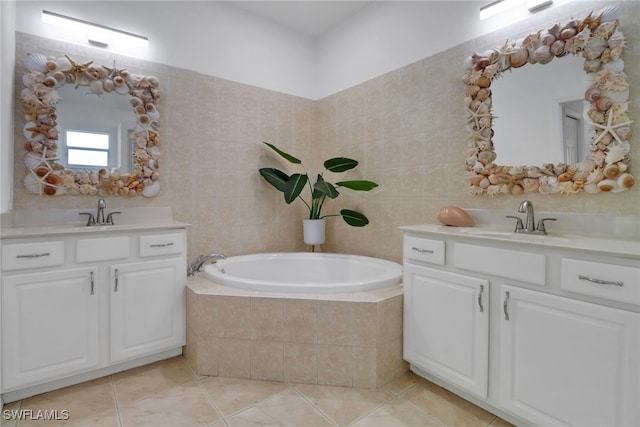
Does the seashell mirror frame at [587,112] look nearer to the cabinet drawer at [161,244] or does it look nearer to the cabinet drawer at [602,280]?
the cabinet drawer at [602,280]

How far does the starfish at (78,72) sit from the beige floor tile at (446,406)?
2804 mm

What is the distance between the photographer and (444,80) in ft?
7.34

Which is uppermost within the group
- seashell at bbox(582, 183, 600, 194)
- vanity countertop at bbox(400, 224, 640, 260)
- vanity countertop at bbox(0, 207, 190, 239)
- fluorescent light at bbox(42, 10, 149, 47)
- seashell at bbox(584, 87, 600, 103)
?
fluorescent light at bbox(42, 10, 149, 47)

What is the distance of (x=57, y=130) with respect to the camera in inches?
81.5

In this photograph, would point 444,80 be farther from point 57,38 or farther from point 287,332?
point 57,38

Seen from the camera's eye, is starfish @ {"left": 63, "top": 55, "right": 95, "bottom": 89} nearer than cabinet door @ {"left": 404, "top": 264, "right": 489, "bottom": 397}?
No

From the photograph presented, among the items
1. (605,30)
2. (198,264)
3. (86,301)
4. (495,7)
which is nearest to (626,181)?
(605,30)

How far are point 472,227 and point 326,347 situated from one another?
3.71 feet

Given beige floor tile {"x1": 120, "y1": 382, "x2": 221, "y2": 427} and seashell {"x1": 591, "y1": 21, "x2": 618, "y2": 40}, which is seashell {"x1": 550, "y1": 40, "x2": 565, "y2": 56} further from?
beige floor tile {"x1": 120, "y1": 382, "x2": 221, "y2": 427}

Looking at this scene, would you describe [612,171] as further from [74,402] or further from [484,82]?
[74,402]

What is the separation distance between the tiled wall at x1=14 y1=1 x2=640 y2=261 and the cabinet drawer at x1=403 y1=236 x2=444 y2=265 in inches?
20.3

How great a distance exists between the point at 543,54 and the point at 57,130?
9.62 ft

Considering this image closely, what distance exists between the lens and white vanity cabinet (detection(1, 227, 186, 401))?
1.63 m

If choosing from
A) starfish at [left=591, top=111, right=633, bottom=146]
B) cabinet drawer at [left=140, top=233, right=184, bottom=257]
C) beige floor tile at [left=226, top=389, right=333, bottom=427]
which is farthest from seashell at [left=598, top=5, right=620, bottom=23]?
cabinet drawer at [left=140, top=233, right=184, bottom=257]
